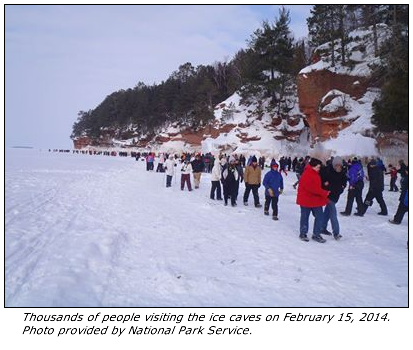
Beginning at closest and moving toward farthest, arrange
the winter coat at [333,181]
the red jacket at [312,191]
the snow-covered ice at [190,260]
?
the snow-covered ice at [190,260] < the red jacket at [312,191] < the winter coat at [333,181]

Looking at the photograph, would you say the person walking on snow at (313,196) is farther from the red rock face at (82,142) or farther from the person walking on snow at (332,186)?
the red rock face at (82,142)

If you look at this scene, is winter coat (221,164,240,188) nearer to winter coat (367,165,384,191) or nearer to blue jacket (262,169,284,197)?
blue jacket (262,169,284,197)

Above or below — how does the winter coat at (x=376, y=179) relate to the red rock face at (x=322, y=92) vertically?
below

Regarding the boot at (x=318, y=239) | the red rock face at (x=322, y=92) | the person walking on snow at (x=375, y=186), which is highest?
the red rock face at (x=322, y=92)

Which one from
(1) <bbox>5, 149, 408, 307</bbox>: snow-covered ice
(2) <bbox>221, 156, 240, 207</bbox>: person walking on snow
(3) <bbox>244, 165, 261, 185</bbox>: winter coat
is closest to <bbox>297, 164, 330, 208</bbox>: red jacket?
(1) <bbox>5, 149, 408, 307</bbox>: snow-covered ice

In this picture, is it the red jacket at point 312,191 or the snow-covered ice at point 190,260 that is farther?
the red jacket at point 312,191

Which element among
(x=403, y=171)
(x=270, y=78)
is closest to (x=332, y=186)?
(x=403, y=171)

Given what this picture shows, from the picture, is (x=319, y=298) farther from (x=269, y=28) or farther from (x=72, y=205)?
(x=269, y=28)

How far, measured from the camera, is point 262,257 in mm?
5289

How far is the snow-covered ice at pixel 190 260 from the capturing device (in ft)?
12.6

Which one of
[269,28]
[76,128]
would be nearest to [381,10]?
[269,28]

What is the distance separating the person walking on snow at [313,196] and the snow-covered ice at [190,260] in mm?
320

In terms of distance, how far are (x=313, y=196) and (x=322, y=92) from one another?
2653 centimetres

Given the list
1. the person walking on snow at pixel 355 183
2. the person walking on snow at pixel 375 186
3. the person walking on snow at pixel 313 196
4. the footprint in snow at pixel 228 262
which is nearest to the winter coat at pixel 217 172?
the person walking on snow at pixel 355 183
